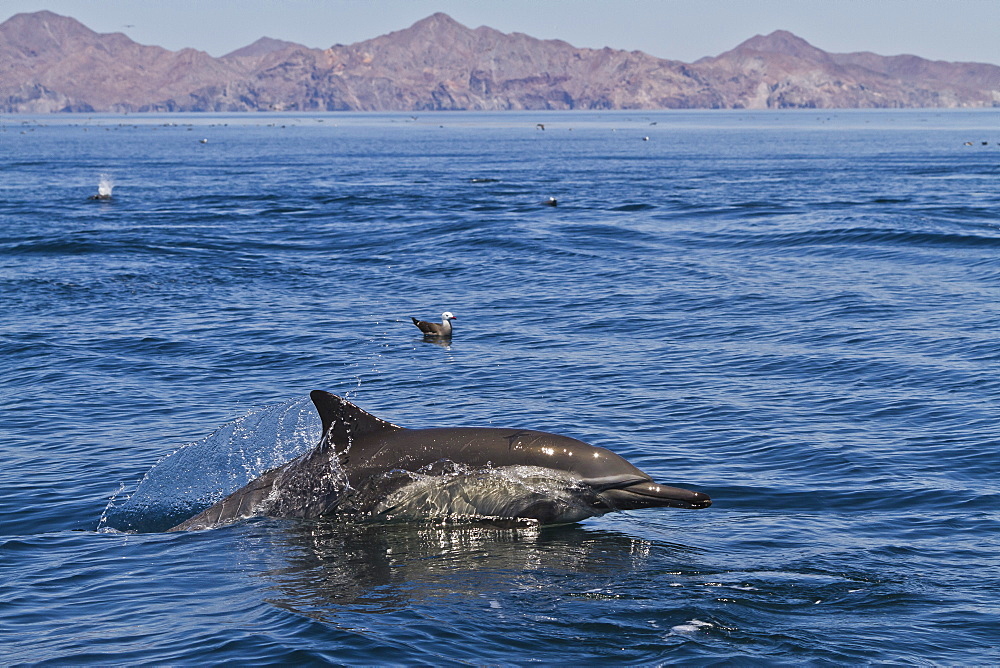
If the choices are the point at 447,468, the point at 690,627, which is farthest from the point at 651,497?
the point at 447,468

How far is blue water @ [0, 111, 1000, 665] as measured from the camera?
10883 millimetres

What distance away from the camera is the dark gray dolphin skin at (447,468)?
12922 mm

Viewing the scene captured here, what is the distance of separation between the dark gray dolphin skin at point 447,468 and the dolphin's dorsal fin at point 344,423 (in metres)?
0.01

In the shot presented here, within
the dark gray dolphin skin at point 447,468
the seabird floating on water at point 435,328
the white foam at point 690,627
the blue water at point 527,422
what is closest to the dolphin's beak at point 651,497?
the dark gray dolphin skin at point 447,468

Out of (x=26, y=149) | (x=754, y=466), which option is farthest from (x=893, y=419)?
(x=26, y=149)

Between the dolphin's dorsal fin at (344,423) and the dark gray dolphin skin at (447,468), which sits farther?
the dolphin's dorsal fin at (344,423)

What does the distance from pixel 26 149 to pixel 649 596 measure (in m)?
130

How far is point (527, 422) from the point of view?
1903 centimetres

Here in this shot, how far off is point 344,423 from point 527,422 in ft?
20.0

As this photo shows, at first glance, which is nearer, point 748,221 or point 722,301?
point 722,301

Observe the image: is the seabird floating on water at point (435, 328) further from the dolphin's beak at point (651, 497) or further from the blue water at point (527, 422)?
the dolphin's beak at point (651, 497)

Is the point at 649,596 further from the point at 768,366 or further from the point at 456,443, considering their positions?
the point at 768,366

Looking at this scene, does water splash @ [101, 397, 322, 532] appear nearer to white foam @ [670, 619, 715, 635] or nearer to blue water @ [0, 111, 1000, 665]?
blue water @ [0, 111, 1000, 665]

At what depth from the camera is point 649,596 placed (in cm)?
1145
